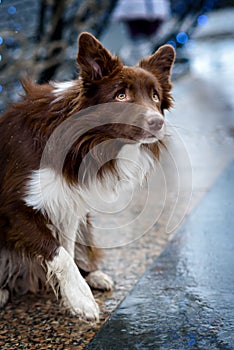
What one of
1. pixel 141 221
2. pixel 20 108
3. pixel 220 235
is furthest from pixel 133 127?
pixel 141 221

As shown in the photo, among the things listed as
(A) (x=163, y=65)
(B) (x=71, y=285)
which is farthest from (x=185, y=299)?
(A) (x=163, y=65)

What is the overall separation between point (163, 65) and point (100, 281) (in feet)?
4.44

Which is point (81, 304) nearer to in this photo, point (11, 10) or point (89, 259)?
point (89, 259)

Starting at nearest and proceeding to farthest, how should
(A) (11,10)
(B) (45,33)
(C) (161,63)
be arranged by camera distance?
(C) (161,63), (A) (11,10), (B) (45,33)

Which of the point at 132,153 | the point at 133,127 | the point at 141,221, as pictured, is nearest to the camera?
the point at 133,127

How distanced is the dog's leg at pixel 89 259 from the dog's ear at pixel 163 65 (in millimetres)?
897

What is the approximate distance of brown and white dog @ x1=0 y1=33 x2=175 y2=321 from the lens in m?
3.24

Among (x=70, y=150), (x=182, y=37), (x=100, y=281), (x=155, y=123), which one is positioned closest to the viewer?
(x=155, y=123)

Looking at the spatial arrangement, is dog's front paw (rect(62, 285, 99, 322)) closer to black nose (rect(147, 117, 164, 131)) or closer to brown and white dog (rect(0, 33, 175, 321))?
brown and white dog (rect(0, 33, 175, 321))

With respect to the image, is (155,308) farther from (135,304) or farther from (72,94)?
(72,94)

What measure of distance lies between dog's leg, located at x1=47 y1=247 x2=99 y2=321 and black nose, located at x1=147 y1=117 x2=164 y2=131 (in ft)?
2.70

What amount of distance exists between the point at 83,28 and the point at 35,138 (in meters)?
4.84

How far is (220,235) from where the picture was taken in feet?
15.3

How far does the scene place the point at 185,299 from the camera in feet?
12.0
